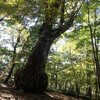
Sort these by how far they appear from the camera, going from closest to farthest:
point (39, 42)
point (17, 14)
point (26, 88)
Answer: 1. point (17, 14)
2. point (26, 88)
3. point (39, 42)

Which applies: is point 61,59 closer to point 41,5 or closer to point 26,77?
point 26,77

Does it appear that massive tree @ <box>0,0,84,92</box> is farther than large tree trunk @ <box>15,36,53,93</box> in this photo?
No

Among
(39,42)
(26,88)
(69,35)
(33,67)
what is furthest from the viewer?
(69,35)

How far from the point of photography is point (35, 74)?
6.78 m

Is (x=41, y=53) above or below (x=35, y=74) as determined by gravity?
above

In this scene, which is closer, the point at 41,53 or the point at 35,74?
the point at 35,74

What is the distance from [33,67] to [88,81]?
7.75m

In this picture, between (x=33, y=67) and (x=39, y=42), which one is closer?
(x=33, y=67)

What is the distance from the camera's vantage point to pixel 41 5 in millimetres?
4531

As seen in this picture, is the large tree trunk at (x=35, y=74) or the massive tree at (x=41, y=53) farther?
the large tree trunk at (x=35, y=74)

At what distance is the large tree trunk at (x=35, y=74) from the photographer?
645 centimetres

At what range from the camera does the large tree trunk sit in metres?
6.45

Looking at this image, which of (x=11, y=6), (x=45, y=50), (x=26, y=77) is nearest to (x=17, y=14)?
(x=11, y=6)

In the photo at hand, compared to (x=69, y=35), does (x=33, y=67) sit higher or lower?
lower
